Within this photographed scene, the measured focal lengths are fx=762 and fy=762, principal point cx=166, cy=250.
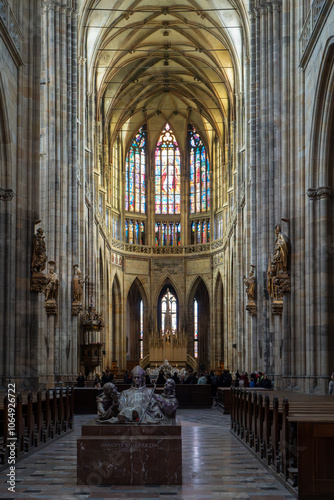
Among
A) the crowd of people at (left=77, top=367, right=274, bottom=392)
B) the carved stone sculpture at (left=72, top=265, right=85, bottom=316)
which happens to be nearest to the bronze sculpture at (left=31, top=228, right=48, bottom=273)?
the crowd of people at (left=77, top=367, right=274, bottom=392)

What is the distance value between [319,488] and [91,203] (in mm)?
32729

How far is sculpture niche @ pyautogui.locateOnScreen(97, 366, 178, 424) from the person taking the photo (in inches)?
365

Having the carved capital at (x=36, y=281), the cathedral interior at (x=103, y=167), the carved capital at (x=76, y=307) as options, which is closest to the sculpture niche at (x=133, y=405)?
the cathedral interior at (x=103, y=167)

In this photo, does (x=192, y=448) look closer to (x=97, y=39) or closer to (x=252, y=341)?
(x=252, y=341)

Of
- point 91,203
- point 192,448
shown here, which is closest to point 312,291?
point 192,448

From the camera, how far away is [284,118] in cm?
2120

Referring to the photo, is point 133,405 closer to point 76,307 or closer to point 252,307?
point 76,307

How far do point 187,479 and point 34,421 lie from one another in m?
5.68

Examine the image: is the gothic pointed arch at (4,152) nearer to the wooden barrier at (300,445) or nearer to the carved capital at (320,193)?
the carved capital at (320,193)

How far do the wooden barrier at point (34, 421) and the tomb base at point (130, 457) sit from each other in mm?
1970

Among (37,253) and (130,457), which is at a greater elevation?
(37,253)

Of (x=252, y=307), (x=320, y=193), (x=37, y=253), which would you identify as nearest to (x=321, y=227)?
(x=320, y=193)

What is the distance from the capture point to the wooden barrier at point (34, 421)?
11422 millimetres

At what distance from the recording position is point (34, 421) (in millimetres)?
14477
